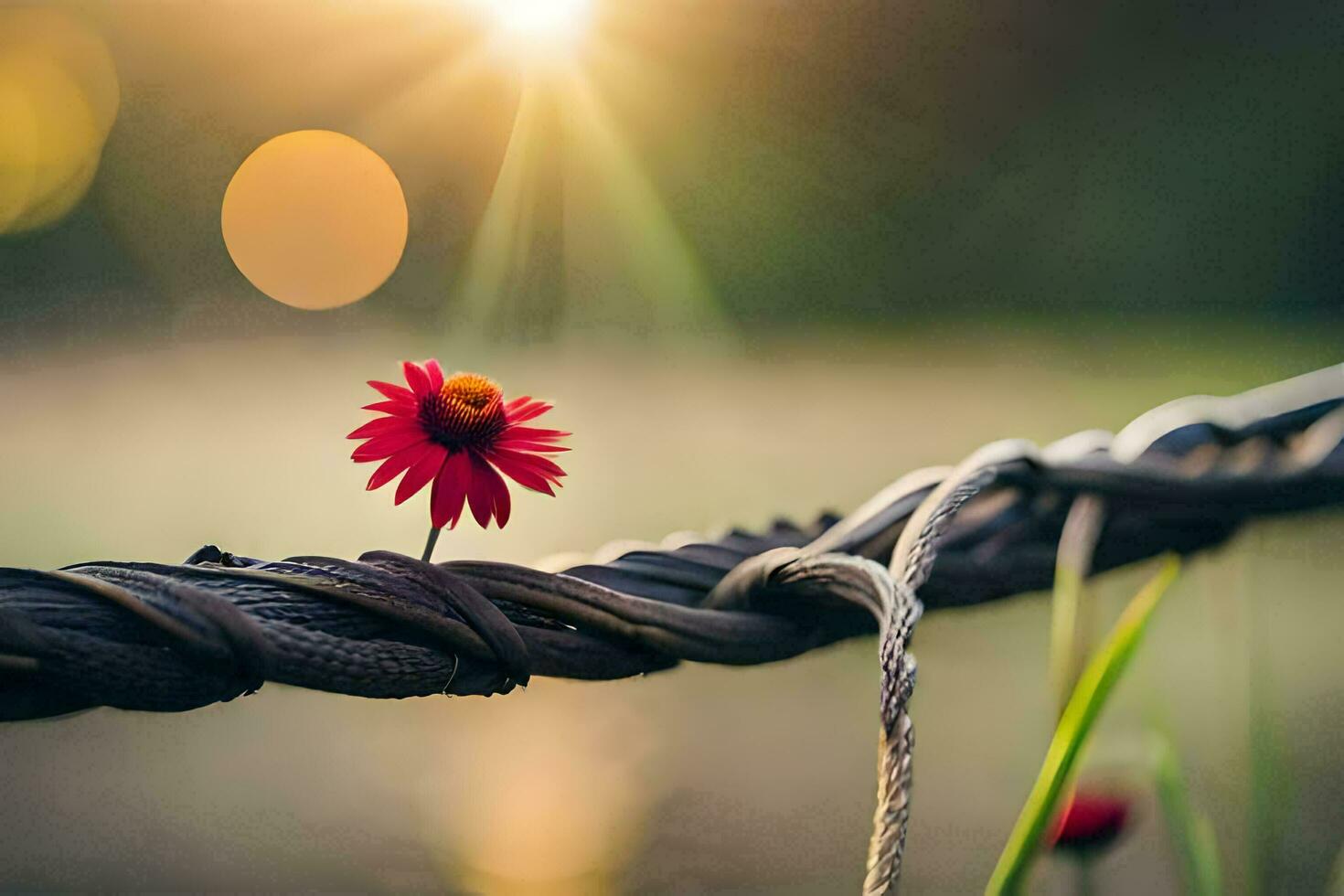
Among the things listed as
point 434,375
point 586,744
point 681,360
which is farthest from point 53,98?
point 434,375

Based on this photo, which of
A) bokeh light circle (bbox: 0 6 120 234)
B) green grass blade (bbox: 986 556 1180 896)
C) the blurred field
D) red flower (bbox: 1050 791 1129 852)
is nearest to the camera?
green grass blade (bbox: 986 556 1180 896)

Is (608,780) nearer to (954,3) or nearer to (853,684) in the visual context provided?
(853,684)

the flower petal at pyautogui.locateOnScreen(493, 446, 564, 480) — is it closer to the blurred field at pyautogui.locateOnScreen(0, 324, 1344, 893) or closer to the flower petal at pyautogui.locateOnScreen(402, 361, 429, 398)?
the flower petal at pyautogui.locateOnScreen(402, 361, 429, 398)

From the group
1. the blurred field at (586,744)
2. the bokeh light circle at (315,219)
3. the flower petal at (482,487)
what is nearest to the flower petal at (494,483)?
the flower petal at (482,487)

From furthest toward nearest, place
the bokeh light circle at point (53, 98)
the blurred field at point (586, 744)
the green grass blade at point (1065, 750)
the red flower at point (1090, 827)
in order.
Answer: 1. the bokeh light circle at point (53, 98)
2. the blurred field at point (586, 744)
3. the red flower at point (1090, 827)
4. the green grass blade at point (1065, 750)

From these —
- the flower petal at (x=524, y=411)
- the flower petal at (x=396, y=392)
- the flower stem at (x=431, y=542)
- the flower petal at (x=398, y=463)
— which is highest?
the flower petal at (x=524, y=411)

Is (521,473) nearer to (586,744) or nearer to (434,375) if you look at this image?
(434,375)

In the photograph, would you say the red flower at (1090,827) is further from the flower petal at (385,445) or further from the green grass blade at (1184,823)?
the flower petal at (385,445)

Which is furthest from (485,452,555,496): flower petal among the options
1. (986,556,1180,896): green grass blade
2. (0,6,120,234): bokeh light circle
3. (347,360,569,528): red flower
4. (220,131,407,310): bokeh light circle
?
(0,6,120,234): bokeh light circle
